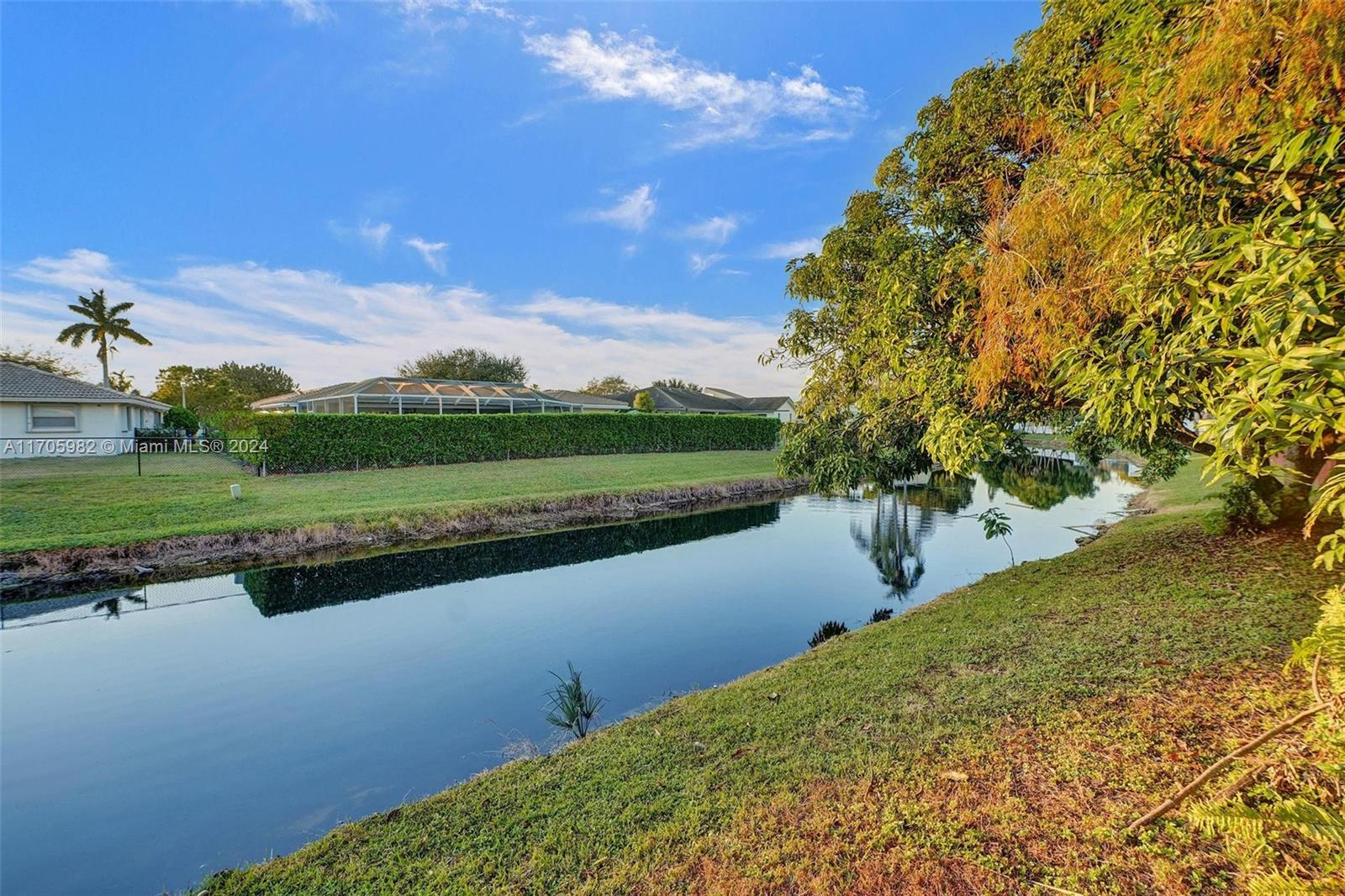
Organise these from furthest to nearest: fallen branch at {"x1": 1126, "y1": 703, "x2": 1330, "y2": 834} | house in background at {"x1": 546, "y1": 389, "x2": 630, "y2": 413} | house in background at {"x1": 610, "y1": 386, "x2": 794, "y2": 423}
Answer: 1. house in background at {"x1": 610, "y1": 386, "x2": 794, "y2": 423}
2. house in background at {"x1": 546, "y1": 389, "x2": 630, "y2": 413}
3. fallen branch at {"x1": 1126, "y1": 703, "x2": 1330, "y2": 834}

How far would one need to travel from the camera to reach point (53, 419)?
22.7 metres

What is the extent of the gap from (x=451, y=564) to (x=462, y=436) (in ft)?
42.5

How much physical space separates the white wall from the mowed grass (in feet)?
9.70

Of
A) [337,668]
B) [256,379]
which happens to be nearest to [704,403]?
[256,379]

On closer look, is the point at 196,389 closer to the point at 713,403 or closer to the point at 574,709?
the point at 713,403

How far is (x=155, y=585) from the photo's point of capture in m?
9.08

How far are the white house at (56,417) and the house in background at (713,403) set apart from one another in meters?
31.6

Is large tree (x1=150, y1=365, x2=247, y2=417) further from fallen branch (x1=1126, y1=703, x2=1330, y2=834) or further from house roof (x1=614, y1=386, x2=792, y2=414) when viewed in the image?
fallen branch (x1=1126, y1=703, x2=1330, y2=834)

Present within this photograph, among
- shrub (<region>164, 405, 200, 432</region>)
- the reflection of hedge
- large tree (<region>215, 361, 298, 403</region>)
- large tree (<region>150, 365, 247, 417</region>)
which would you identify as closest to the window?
shrub (<region>164, 405, 200, 432</region>)

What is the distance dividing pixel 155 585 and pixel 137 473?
34.8ft

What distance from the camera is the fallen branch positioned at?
192 centimetres

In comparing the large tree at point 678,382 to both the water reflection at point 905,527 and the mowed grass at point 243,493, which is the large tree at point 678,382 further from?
the water reflection at point 905,527

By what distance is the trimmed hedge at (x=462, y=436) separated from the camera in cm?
1819

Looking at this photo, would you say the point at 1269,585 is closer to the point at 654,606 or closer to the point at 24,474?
the point at 654,606
